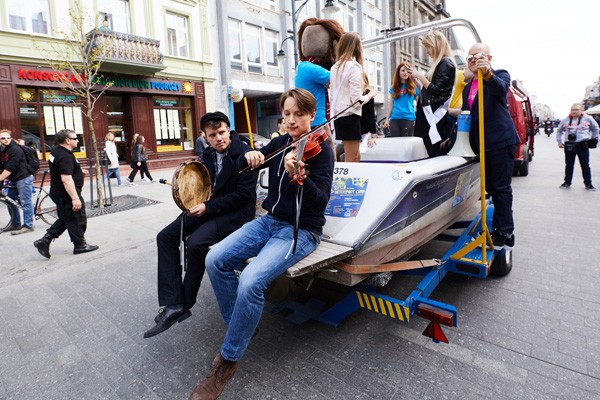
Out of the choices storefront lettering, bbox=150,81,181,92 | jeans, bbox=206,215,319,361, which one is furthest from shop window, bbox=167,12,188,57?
jeans, bbox=206,215,319,361

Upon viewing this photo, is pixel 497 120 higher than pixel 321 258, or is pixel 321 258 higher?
pixel 497 120

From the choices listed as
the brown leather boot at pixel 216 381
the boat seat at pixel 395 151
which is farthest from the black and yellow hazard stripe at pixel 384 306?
the boat seat at pixel 395 151

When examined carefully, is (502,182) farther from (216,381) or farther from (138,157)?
(138,157)

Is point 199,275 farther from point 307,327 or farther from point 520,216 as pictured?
point 520,216

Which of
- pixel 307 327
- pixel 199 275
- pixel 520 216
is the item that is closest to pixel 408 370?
pixel 307 327

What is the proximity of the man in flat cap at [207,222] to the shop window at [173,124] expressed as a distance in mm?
15139

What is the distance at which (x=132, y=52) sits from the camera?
15156mm

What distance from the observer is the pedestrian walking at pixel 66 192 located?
16.9 feet

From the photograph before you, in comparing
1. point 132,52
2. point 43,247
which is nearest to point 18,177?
point 43,247

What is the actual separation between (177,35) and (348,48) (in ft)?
53.8

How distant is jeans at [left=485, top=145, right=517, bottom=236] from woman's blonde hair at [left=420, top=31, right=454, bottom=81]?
3.92ft

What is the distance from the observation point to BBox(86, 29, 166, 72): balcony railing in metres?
14.2

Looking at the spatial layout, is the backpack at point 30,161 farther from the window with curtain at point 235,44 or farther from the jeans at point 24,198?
the window with curtain at point 235,44

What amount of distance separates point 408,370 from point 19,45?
1592 cm
